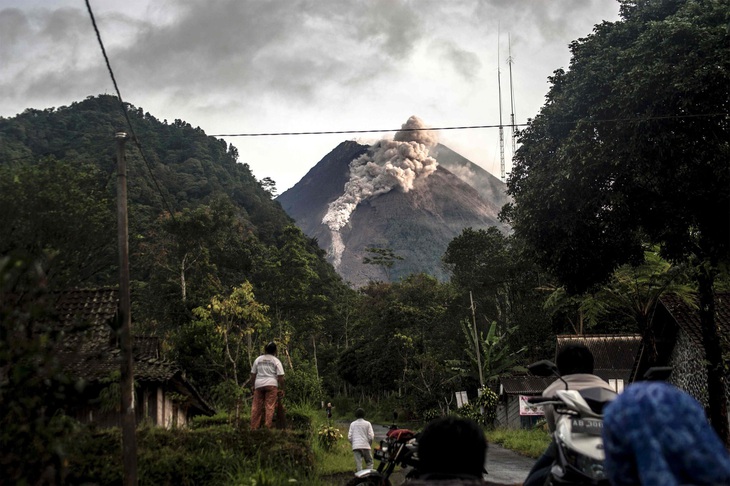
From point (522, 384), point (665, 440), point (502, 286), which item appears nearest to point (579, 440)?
point (665, 440)

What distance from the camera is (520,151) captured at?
20.4 meters

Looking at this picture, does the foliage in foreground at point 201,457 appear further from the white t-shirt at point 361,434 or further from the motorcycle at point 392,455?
the motorcycle at point 392,455

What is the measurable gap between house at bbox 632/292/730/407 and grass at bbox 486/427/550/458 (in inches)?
190

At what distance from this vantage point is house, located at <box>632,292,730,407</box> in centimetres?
2258

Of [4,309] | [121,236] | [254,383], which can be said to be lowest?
[254,383]

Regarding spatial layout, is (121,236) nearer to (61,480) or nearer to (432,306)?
(61,480)

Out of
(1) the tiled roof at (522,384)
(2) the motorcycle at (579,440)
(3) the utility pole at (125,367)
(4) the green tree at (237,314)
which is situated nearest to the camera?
(2) the motorcycle at (579,440)

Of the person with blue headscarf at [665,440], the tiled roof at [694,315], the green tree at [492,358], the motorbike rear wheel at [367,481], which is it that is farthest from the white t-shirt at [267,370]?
the green tree at [492,358]

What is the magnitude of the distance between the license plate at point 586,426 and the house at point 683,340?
1882 cm

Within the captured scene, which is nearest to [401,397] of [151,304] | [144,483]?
[151,304]

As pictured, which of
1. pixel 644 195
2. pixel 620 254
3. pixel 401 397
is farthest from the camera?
pixel 401 397

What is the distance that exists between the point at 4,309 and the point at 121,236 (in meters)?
8.76

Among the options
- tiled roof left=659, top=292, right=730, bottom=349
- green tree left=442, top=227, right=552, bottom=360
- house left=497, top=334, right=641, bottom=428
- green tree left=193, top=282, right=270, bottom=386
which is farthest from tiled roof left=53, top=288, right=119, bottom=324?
green tree left=442, top=227, right=552, bottom=360

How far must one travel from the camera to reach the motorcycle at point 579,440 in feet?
13.9
